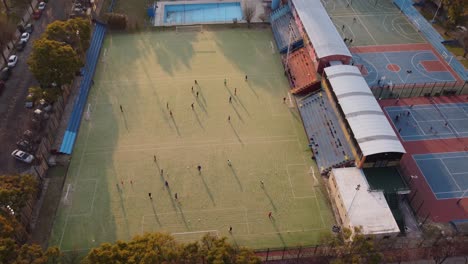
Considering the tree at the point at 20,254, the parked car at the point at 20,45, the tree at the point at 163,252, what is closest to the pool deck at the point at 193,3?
the parked car at the point at 20,45

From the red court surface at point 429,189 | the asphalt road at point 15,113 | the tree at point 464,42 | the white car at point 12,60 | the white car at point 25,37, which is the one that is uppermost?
the tree at point 464,42

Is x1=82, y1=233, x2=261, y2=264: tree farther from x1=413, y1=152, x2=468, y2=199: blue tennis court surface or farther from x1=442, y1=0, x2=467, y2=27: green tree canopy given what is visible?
x1=442, y1=0, x2=467, y2=27: green tree canopy

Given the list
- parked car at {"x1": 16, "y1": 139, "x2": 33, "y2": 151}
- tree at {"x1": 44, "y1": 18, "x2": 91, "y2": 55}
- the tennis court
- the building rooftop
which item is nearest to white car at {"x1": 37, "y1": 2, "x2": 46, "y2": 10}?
tree at {"x1": 44, "y1": 18, "x2": 91, "y2": 55}

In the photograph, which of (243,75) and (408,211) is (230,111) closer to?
(243,75)

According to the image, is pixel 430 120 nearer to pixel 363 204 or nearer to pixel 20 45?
pixel 363 204

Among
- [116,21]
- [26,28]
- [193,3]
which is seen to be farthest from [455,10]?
[26,28]

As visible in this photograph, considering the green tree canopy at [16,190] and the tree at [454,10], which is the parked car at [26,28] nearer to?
the green tree canopy at [16,190]

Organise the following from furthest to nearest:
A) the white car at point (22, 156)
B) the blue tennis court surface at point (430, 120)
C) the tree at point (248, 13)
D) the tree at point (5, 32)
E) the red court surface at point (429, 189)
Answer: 1. the tree at point (248, 13)
2. the tree at point (5, 32)
3. the blue tennis court surface at point (430, 120)
4. the white car at point (22, 156)
5. the red court surface at point (429, 189)
